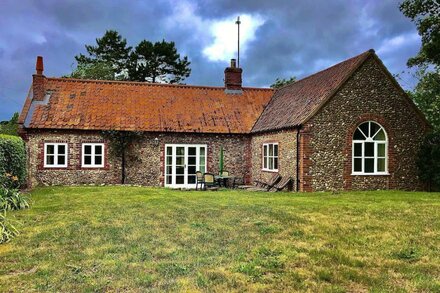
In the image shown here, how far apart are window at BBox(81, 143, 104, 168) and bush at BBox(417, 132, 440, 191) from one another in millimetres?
15873

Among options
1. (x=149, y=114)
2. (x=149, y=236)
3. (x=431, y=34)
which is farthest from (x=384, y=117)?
(x=149, y=236)

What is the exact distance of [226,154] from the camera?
23938mm

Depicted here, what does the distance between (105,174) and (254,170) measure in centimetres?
812

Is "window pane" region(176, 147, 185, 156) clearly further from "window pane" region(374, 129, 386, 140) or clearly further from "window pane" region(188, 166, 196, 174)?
"window pane" region(374, 129, 386, 140)

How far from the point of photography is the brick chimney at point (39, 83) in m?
23.6

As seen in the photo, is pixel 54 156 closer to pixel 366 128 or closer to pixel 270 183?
pixel 270 183

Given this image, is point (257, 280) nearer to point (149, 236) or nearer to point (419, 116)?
point (149, 236)

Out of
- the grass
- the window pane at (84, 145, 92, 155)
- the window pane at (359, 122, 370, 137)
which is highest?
the window pane at (359, 122, 370, 137)

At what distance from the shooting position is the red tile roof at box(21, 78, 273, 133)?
22734 mm

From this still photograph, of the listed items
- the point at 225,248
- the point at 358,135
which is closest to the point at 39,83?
the point at 358,135

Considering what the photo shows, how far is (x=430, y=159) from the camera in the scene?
1934 centimetres

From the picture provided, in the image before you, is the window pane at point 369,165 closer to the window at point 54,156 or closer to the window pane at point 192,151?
the window pane at point 192,151

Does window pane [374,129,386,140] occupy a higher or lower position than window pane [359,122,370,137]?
lower

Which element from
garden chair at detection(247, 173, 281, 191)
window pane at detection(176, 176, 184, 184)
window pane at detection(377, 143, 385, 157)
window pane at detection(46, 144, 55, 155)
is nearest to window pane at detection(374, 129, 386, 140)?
window pane at detection(377, 143, 385, 157)
